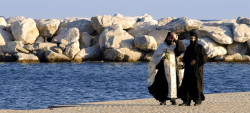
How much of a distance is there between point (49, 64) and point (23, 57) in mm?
1761

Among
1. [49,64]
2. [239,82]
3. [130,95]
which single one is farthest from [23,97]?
[49,64]

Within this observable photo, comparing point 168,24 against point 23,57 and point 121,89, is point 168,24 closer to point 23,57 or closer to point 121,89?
point 23,57

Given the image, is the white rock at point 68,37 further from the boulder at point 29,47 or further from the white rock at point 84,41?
the boulder at point 29,47

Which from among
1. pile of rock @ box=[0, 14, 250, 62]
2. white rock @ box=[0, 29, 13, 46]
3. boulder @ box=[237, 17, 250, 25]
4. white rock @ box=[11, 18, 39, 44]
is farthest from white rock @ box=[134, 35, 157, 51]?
white rock @ box=[0, 29, 13, 46]

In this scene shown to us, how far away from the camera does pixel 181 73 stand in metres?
11.8

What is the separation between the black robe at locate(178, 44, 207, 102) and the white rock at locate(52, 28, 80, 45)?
2403 cm

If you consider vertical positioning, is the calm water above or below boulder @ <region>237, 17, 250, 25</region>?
below

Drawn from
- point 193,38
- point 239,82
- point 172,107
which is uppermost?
point 193,38

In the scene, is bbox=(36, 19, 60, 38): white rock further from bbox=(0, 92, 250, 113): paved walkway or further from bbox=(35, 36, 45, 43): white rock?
bbox=(0, 92, 250, 113): paved walkway

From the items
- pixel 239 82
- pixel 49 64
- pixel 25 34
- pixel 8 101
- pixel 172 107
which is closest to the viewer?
pixel 172 107

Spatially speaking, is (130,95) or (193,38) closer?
(193,38)

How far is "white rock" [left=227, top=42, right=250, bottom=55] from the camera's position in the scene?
35.2 metres

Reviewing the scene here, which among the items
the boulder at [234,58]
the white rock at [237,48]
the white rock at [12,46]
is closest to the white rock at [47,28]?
the white rock at [12,46]

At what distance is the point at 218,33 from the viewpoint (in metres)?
34.8
